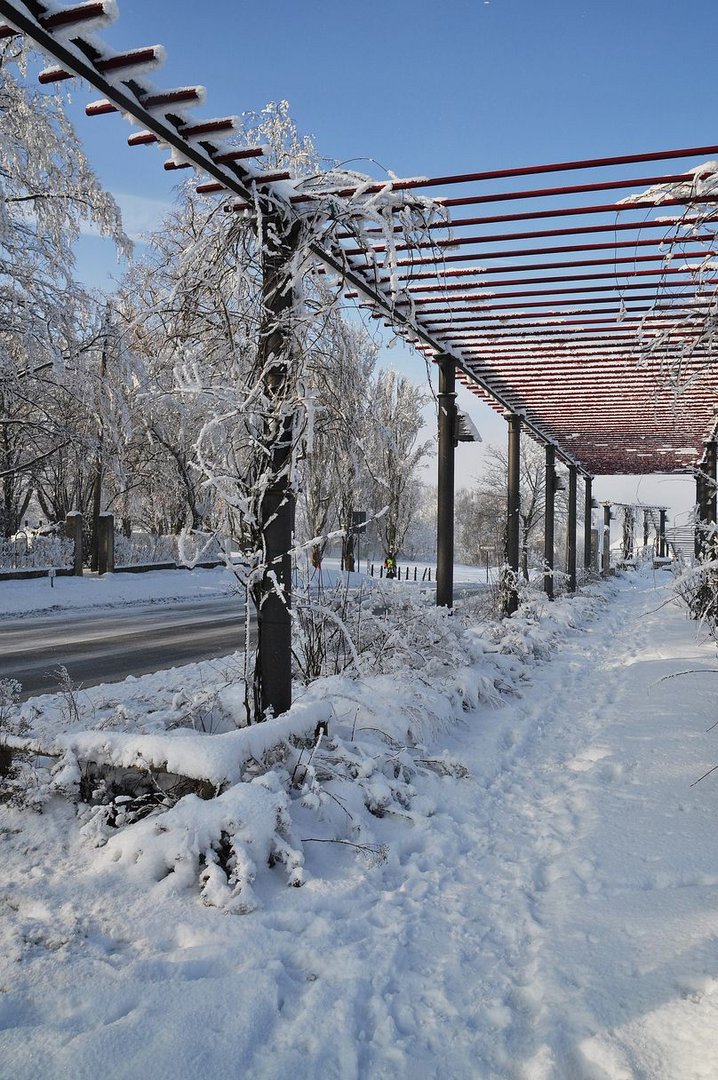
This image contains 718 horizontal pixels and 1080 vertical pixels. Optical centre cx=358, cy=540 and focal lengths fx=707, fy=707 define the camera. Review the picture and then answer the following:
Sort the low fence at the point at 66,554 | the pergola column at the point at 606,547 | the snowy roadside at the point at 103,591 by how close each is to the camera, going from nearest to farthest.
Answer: the snowy roadside at the point at 103,591, the low fence at the point at 66,554, the pergola column at the point at 606,547

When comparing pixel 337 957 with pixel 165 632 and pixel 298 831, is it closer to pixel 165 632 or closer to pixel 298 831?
pixel 298 831

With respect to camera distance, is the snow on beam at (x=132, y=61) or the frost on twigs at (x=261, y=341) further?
the frost on twigs at (x=261, y=341)

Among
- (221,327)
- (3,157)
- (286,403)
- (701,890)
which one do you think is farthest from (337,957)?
(3,157)

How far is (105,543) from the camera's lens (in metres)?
18.5

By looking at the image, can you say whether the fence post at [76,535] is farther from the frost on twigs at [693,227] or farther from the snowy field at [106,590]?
the frost on twigs at [693,227]

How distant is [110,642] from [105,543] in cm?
918

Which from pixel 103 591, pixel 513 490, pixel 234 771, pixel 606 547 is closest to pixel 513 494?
pixel 513 490

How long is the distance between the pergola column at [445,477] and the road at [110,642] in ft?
9.76

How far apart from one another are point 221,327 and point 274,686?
218 cm

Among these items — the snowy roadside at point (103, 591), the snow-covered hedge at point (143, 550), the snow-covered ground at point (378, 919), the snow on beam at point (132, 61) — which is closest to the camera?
the snow-covered ground at point (378, 919)

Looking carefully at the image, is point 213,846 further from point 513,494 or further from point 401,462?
point 401,462

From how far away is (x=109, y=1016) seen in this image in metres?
2.01

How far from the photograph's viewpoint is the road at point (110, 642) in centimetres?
771

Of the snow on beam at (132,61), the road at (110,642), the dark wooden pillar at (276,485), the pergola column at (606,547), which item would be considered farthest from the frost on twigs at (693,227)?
the pergola column at (606,547)
